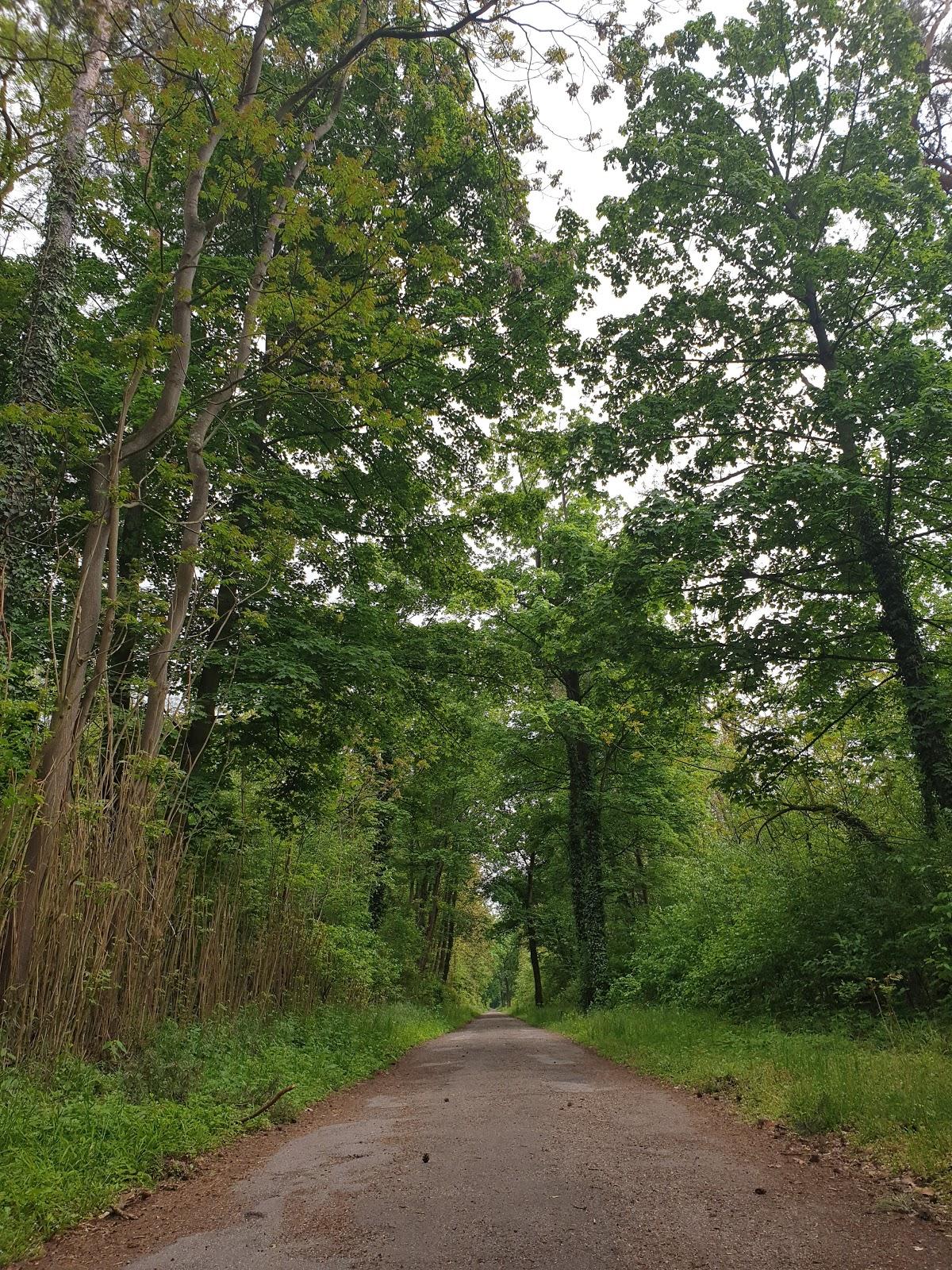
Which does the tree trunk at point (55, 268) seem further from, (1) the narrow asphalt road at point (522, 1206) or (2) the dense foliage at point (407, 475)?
(1) the narrow asphalt road at point (522, 1206)

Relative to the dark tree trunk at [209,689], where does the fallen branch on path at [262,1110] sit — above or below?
below

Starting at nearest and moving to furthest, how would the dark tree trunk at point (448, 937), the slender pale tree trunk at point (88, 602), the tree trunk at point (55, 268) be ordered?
the slender pale tree trunk at point (88, 602)
the tree trunk at point (55, 268)
the dark tree trunk at point (448, 937)

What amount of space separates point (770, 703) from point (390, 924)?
641 inches

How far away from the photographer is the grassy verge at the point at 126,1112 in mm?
3297

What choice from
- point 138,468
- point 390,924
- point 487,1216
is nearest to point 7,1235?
point 487,1216

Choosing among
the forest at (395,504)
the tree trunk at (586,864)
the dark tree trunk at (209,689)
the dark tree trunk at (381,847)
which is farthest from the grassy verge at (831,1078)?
the dark tree trunk at (381,847)

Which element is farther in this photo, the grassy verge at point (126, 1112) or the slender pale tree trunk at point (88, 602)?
the slender pale tree trunk at point (88, 602)

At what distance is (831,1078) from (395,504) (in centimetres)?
860

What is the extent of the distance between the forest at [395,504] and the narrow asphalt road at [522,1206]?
55cm

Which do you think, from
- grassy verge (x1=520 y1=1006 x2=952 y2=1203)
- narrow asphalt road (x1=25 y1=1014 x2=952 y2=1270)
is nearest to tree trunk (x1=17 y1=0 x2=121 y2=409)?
narrow asphalt road (x1=25 y1=1014 x2=952 y2=1270)

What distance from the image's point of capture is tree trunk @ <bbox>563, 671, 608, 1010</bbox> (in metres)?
15.8

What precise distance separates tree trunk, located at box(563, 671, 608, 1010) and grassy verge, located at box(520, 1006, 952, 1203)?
254 inches

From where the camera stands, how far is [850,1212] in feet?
10.6

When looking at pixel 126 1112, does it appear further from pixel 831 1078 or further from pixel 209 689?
pixel 209 689
